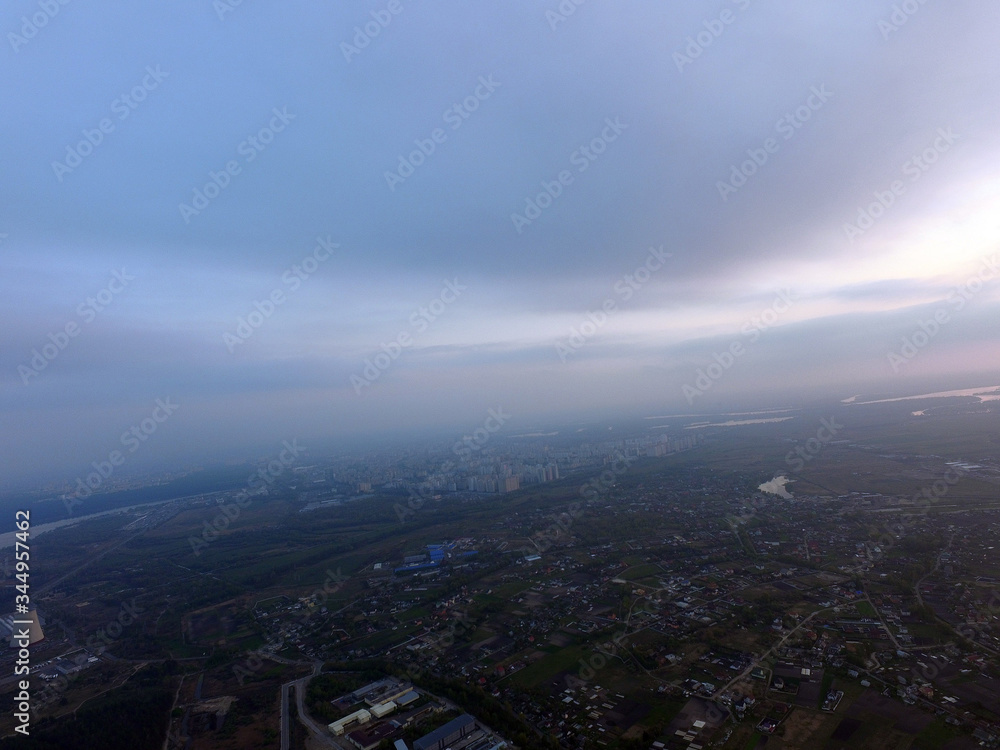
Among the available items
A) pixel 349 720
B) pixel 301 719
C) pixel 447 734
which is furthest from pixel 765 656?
pixel 301 719

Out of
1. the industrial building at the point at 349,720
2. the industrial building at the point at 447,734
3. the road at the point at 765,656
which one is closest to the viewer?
the industrial building at the point at 447,734

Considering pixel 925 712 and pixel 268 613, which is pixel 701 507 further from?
pixel 268 613

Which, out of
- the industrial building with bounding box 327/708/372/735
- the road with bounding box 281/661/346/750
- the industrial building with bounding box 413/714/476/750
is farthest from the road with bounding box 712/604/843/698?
the road with bounding box 281/661/346/750

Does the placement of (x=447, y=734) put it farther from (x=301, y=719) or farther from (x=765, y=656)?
(x=765, y=656)

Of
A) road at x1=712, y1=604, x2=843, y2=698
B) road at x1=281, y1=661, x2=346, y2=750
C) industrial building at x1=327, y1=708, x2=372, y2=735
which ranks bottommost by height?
road at x1=712, y1=604, x2=843, y2=698

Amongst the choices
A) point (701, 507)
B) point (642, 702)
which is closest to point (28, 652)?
point (642, 702)

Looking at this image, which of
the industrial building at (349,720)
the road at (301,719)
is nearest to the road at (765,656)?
the industrial building at (349,720)

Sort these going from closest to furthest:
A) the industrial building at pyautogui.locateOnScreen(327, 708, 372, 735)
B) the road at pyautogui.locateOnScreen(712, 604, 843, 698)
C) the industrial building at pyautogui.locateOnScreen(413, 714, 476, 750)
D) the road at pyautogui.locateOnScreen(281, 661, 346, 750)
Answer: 1. the industrial building at pyautogui.locateOnScreen(413, 714, 476, 750)
2. the road at pyautogui.locateOnScreen(281, 661, 346, 750)
3. the industrial building at pyautogui.locateOnScreen(327, 708, 372, 735)
4. the road at pyautogui.locateOnScreen(712, 604, 843, 698)

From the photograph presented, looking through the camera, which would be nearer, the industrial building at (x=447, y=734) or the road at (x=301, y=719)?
the industrial building at (x=447, y=734)

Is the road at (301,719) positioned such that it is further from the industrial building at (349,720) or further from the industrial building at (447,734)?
the industrial building at (447,734)

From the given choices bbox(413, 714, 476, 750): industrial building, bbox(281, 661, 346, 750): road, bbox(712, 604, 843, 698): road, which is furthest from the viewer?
bbox(712, 604, 843, 698): road

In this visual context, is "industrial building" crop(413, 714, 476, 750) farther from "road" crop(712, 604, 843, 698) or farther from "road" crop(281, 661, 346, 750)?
"road" crop(712, 604, 843, 698)

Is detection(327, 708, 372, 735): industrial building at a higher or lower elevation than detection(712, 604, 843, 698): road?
higher
